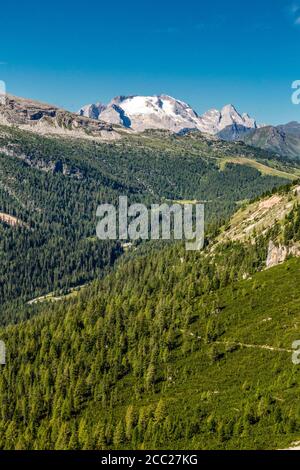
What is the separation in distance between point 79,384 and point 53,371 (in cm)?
2540

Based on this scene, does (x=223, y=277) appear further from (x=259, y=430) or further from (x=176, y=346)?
(x=259, y=430)

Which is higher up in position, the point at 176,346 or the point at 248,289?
the point at 248,289

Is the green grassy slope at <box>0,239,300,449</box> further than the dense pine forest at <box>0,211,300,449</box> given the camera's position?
No

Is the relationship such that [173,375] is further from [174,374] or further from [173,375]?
[174,374]

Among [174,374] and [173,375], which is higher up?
[174,374]

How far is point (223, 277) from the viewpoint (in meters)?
195

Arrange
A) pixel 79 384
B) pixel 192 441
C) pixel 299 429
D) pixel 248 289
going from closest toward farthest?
pixel 299 429
pixel 192 441
pixel 79 384
pixel 248 289

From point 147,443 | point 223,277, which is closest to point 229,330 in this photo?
point 223,277

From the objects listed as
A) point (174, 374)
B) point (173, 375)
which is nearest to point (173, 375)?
point (173, 375)

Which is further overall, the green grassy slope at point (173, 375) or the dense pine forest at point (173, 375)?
the dense pine forest at point (173, 375)

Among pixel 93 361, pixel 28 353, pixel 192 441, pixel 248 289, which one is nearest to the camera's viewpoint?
pixel 192 441

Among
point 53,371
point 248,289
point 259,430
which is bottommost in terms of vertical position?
point 53,371

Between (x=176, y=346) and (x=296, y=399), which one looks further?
(x=176, y=346)

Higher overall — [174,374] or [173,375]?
[174,374]
